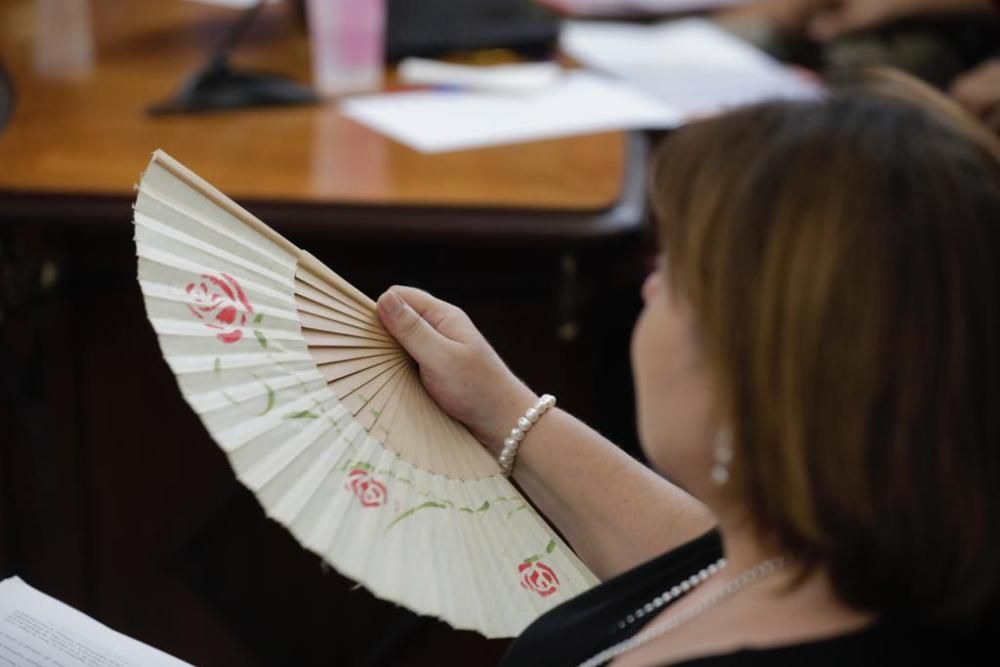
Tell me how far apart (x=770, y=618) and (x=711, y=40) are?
Answer: 74.1 inches

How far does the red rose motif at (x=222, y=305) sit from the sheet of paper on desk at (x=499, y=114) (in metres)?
0.91

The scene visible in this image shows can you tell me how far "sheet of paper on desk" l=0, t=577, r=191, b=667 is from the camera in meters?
0.98

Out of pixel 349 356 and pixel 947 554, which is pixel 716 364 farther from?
pixel 349 356

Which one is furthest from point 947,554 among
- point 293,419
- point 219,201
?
point 219,201

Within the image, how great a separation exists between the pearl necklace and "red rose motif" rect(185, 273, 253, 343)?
317 mm

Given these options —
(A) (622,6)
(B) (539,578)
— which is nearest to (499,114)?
(A) (622,6)

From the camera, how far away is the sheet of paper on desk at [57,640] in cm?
98

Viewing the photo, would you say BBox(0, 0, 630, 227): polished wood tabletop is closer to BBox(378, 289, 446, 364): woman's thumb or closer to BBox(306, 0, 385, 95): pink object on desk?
BBox(306, 0, 385, 95): pink object on desk

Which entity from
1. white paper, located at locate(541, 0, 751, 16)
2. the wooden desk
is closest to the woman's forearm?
the wooden desk

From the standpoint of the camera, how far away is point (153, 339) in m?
1.67

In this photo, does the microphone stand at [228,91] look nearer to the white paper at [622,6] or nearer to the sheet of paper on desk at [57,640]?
the white paper at [622,6]

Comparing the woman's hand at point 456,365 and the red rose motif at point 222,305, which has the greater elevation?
the red rose motif at point 222,305

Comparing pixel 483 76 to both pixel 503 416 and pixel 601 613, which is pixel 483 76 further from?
pixel 601 613

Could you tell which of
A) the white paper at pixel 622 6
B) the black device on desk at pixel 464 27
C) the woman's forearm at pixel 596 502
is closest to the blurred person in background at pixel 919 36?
the white paper at pixel 622 6
